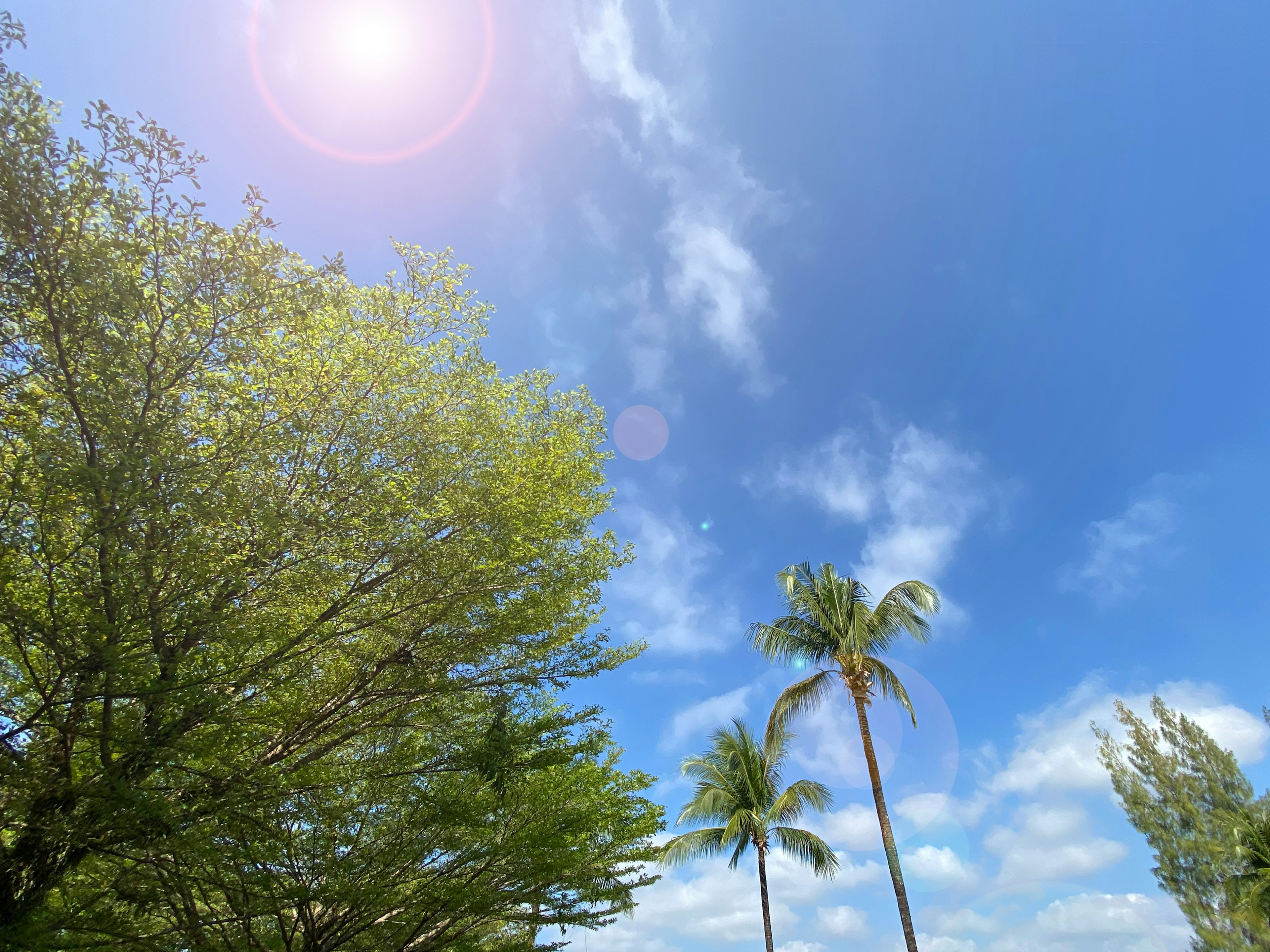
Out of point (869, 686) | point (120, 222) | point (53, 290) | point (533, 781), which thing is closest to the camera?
point (53, 290)

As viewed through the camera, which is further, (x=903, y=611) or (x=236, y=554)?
(x=903, y=611)

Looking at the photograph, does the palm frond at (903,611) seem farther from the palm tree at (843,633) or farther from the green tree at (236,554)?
the green tree at (236,554)

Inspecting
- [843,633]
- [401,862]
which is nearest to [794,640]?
[843,633]

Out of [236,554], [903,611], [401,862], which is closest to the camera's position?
[236,554]

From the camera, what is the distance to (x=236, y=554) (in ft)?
21.0

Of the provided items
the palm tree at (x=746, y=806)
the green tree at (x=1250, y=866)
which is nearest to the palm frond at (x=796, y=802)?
the palm tree at (x=746, y=806)

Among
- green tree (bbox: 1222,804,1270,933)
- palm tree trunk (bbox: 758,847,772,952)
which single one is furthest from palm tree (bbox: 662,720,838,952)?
green tree (bbox: 1222,804,1270,933)

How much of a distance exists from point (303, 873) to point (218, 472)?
6954 mm

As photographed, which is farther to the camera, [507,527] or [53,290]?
[507,527]

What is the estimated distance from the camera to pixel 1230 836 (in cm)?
1681

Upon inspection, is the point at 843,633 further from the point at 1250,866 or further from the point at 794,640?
the point at 1250,866

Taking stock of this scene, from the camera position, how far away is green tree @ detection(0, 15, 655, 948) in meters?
5.16

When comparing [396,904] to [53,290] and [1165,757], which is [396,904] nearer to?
[53,290]

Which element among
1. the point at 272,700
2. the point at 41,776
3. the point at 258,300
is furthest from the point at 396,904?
the point at 258,300
